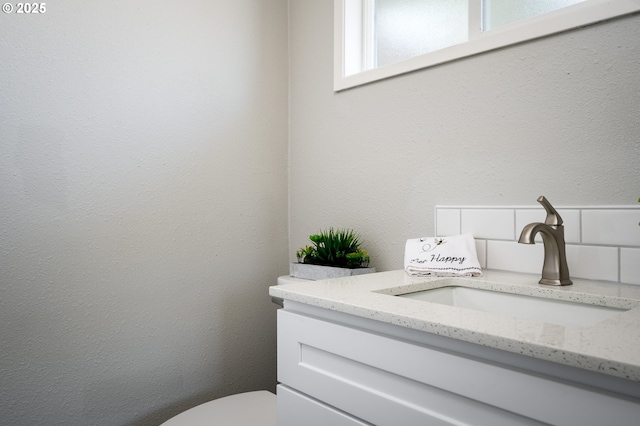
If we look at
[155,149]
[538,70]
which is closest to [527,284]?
[538,70]

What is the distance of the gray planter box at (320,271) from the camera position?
1377 millimetres

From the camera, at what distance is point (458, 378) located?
2.20 feet

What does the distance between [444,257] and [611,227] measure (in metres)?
0.39

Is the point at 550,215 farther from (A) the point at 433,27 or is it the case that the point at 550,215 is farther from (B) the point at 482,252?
(A) the point at 433,27

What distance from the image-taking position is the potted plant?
1414 mm

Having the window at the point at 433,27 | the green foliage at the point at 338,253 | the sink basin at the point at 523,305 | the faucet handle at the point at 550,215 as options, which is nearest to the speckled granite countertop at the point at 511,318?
the sink basin at the point at 523,305

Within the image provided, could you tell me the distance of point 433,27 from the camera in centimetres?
149

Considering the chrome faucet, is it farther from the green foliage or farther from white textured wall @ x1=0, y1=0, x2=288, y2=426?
white textured wall @ x1=0, y1=0, x2=288, y2=426

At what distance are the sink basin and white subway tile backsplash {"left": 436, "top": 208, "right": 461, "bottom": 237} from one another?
9.3 inches

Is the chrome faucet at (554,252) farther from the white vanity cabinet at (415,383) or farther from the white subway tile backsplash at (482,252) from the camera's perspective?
the white vanity cabinet at (415,383)

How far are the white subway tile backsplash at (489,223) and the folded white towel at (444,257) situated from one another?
6 centimetres

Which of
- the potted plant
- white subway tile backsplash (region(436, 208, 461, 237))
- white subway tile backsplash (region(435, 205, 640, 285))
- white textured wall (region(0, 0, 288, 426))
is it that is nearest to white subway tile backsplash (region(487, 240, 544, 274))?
white subway tile backsplash (region(435, 205, 640, 285))

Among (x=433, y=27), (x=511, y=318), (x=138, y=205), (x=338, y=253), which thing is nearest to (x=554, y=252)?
(x=511, y=318)

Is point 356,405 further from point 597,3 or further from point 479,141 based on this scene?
point 597,3
